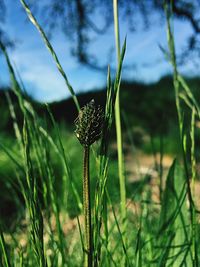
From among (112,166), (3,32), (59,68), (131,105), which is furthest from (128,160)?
(59,68)

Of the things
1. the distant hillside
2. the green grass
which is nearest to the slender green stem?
the green grass

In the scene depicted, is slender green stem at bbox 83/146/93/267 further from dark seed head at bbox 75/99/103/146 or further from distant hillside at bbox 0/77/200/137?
distant hillside at bbox 0/77/200/137

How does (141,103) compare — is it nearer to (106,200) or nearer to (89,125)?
(106,200)

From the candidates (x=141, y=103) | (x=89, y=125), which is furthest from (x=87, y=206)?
(x=141, y=103)

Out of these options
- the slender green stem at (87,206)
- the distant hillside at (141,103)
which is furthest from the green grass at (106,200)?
the distant hillside at (141,103)

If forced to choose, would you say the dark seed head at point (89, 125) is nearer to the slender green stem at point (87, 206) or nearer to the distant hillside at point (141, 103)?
the slender green stem at point (87, 206)
